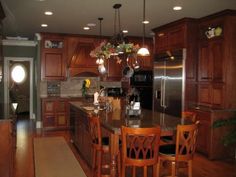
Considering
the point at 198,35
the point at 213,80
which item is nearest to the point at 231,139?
the point at 213,80

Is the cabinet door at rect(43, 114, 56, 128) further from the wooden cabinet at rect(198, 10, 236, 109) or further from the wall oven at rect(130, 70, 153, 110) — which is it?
the wooden cabinet at rect(198, 10, 236, 109)

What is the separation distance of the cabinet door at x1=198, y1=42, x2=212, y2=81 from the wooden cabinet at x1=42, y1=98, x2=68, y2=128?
398cm

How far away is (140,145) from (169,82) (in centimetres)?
373

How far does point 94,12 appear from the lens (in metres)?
5.39

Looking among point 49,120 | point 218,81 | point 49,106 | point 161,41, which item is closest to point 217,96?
point 218,81

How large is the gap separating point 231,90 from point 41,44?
534 centimetres

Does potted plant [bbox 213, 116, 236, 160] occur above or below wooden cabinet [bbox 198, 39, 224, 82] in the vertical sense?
below

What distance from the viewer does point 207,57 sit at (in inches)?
226

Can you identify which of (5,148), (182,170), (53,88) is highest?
(53,88)

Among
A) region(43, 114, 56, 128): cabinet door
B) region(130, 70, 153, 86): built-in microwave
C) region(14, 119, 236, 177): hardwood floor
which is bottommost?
region(14, 119, 236, 177): hardwood floor

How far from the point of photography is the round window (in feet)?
37.0

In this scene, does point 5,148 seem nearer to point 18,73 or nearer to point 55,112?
point 55,112

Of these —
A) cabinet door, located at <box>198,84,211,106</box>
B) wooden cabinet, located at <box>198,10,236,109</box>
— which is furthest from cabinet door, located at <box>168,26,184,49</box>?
cabinet door, located at <box>198,84,211,106</box>

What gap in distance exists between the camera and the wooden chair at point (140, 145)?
290 centimetres
